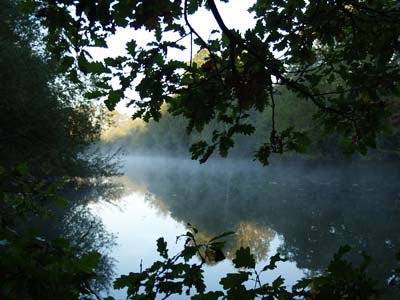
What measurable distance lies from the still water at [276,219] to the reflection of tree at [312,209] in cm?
3

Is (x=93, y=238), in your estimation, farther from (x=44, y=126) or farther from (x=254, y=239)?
(x=254, y=239)

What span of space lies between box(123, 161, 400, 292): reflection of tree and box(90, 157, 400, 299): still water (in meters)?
0.03

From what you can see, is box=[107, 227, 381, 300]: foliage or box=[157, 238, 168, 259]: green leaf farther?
box=[157, 238, 168, 259]: green leaf

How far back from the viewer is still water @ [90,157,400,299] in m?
10.1

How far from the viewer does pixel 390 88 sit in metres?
2.33

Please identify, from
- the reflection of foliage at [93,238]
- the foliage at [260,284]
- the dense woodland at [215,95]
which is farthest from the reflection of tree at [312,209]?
the foliage at [260,284]

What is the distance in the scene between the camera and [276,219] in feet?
50.1

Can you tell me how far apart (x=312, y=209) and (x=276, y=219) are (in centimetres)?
251

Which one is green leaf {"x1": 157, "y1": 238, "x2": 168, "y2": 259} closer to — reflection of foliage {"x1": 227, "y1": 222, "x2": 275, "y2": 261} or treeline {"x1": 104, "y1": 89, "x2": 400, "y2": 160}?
treeline {"x1": 104, "y1": 89, "x2": 400, "y2": 160}

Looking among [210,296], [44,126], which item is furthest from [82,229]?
[210,296]

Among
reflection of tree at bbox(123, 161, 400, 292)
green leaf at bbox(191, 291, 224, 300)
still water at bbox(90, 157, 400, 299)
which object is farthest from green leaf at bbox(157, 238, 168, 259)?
reflection of tree at bbox(123, 161, 400, 292)

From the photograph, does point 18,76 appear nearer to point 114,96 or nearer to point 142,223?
point 142,223

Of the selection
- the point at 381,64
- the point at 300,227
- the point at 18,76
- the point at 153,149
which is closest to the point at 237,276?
the point at 381,64

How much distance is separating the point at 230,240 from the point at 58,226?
7044mm
